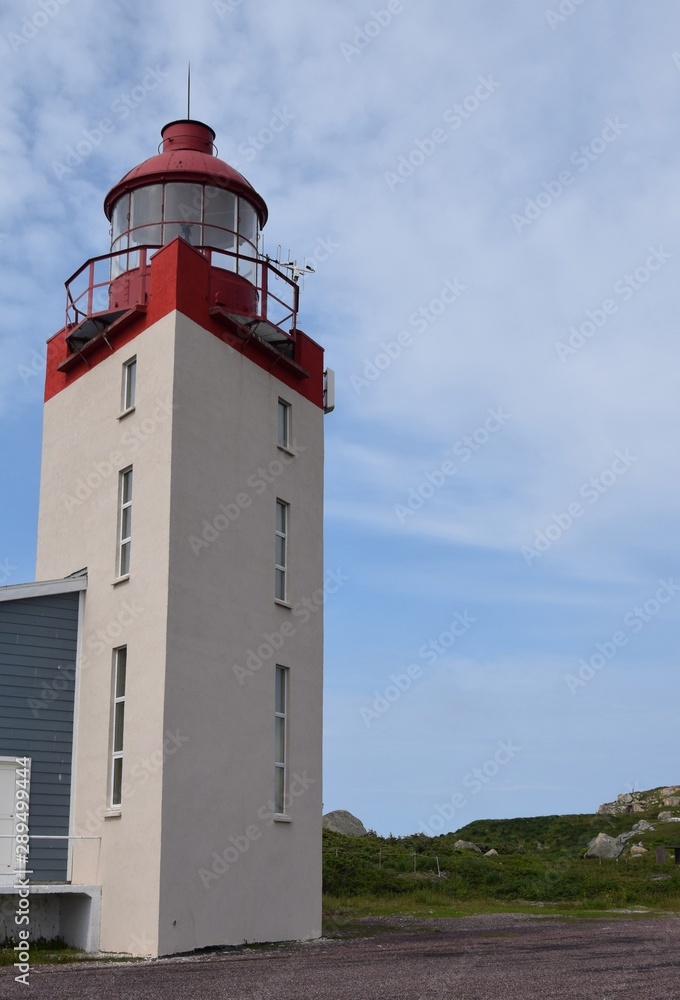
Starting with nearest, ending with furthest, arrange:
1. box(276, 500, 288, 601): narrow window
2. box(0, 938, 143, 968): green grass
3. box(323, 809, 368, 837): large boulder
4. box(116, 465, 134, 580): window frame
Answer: box(0, 938, 143, 968): green grass < box(116, 465, 134, 580): window frame < box(276, 500, 288, 601): narrow window < box(323, 809, 368, 837): large boulder

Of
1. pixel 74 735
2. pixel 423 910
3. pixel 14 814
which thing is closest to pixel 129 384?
pixel 74 735

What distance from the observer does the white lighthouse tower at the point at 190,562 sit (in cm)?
1670

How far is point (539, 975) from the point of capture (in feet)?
39.2

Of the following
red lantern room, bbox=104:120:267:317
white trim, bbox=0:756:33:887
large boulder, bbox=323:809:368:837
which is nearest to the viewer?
Result: white trim, bbox=0:756:33:887

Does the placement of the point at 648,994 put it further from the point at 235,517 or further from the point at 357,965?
the point at 235,517

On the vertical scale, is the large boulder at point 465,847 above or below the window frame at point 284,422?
below

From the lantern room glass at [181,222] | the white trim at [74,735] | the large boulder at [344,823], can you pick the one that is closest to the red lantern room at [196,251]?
the lantern room glass at [181,222]

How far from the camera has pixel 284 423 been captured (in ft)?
69.6

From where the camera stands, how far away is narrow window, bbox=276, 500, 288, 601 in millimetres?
20234

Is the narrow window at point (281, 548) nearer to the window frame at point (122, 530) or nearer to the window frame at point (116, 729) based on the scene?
the window frame at point (122, 530)

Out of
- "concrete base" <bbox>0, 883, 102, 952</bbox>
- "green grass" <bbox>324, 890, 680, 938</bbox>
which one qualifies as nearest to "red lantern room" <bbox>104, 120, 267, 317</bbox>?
"concrete base" <bbox>0, 883, 102, 952</bbox>

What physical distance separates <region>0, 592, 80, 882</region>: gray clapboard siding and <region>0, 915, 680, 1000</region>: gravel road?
141 inches

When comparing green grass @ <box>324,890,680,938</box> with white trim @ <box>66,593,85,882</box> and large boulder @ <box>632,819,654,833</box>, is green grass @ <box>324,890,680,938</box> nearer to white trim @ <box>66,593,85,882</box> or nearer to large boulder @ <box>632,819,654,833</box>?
white trim @ <box>66,593,85,882</box>

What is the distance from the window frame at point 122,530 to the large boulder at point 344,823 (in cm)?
2515
